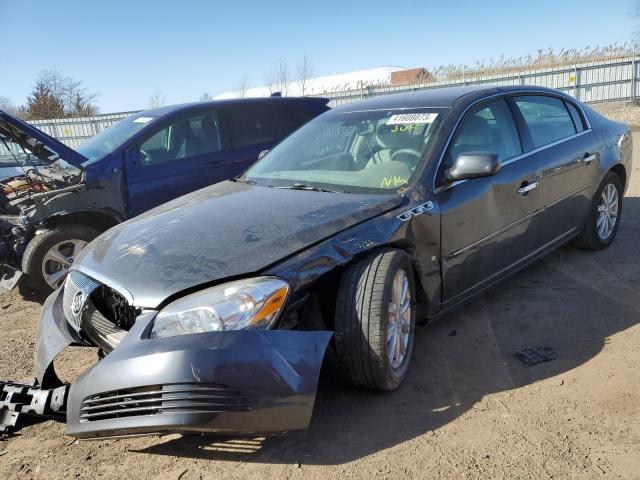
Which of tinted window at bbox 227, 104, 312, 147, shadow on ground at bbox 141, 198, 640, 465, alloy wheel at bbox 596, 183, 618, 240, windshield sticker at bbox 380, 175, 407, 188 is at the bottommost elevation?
shadow on ground at bbox 141, 198, 640, 465

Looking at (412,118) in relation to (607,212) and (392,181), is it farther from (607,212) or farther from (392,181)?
(607,212)

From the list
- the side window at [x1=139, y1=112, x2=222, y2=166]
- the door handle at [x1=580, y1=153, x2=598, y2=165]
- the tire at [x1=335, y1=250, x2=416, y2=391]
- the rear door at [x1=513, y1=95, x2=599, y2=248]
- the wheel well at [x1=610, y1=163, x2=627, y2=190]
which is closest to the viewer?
the tire at [x1=335, y1=250, x2=416, y2=391]

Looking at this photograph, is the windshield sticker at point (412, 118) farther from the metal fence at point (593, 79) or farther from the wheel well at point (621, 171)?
the metal fence at point (593, 79)

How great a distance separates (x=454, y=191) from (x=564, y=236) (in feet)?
5.64

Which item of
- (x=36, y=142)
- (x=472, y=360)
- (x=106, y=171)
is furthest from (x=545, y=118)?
(x=36, y=142)

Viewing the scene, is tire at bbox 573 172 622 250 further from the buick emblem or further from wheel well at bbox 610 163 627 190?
the buick emblem

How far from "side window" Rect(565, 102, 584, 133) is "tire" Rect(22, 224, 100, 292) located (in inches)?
177

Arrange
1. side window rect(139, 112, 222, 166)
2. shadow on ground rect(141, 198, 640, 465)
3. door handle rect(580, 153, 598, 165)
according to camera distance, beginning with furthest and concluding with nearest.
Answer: side window rect(139, 112, 222, 166), door handle rect(580, 153, 598, 165), shadow on ground rect(141, 198, 640, 465)

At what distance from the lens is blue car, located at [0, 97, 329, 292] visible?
485cm

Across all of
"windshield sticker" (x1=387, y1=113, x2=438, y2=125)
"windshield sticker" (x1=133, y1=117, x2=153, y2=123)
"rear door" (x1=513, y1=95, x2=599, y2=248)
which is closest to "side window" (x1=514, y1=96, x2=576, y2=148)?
"rear door" (x1=513, y1=95, x2=599, y2=248)

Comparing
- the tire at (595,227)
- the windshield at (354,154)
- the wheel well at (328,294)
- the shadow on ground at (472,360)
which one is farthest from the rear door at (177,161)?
the tire at (595,227)

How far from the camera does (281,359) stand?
2.17 meters

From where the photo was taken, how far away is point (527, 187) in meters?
3.77

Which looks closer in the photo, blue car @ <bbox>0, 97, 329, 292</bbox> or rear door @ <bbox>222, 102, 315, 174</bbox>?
blue car @ <bbox>0, 97, 329, 292</bbox>
